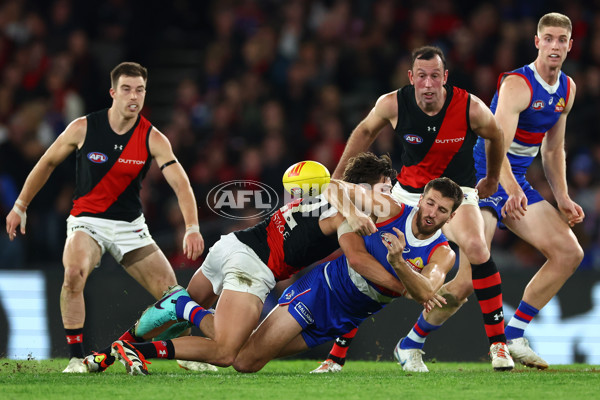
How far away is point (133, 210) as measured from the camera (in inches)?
284

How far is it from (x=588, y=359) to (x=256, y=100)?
5411 millimetres

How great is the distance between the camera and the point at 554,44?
22.6 feet

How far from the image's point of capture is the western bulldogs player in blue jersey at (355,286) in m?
6.06

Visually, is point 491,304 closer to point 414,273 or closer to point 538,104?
point 414,273

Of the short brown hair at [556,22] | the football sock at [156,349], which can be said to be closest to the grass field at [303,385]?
the football sock at [156,349]

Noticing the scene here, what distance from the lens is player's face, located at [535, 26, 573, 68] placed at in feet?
22.6

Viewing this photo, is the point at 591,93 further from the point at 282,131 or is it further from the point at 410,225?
the point at 410,225

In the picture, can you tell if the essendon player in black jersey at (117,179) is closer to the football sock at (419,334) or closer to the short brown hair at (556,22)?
the football sock at (419,334)

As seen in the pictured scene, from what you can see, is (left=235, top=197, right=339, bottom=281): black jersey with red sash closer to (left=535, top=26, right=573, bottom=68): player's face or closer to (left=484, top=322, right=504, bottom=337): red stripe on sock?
(left=484, top=322, right=504, bottom=337): red stripe on sock

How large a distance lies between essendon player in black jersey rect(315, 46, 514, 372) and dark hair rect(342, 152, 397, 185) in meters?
0.24

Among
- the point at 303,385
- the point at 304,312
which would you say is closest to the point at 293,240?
the point at 304,312

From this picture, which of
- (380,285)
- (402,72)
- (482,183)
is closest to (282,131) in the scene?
(402,72)

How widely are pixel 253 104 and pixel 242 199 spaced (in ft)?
5.81

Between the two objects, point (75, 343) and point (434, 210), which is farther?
point (75, 343)
